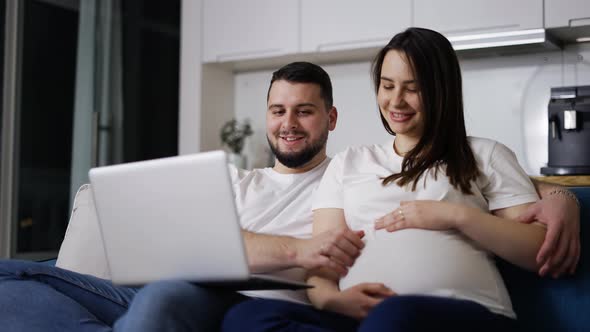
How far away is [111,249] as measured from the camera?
1.48 meters

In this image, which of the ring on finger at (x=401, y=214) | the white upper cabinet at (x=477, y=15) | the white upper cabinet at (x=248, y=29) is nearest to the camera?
the ring on finger at (x=401, y=214)

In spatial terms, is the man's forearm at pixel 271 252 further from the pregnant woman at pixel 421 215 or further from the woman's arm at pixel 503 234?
the woman's arm at pixel 503 234

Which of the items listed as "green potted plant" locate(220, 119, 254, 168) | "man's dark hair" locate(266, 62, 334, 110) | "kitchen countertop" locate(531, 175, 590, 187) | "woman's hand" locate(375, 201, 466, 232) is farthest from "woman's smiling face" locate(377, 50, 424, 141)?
"green potted plant" locate(220, 119, 254, 168)

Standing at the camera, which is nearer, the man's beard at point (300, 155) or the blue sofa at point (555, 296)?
the blue sofa at point (555, 296)

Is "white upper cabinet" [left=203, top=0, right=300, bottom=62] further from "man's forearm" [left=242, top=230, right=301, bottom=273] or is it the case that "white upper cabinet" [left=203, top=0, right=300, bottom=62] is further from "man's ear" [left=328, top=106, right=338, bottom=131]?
"man's forearm" [left=242, top=230, right=301, bottom=273]

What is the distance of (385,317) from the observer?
121cm

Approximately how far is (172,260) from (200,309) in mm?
129

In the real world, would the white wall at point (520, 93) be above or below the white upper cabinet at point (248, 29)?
below

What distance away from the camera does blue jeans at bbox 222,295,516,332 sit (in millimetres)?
1217

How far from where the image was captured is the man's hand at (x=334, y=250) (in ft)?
4.99

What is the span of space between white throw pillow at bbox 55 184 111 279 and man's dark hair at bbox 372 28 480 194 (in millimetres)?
989

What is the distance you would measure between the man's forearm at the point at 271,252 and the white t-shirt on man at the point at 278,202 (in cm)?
6

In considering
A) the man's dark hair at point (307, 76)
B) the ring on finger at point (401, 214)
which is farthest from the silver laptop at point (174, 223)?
the man's dark hair at point (307, 76)

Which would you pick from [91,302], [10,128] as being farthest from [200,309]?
[10,128]
